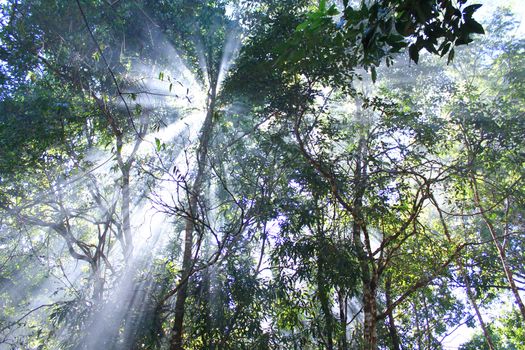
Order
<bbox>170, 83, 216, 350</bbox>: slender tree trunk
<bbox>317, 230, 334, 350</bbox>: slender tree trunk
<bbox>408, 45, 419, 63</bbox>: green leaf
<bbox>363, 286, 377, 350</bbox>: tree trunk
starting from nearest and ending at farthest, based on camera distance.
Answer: <bbox>408, 45, 419, 63</bbox>: green leaf < <bbox>363, 286, 377, 350</bbox>: tree trunk < <bbox>170, 83, 216, 350</bbox>: slender tree trunk < <bbox>317, 230, 334, 350</bbox>: slender tree trunk

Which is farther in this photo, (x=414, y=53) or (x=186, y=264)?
(x=186, y=264)

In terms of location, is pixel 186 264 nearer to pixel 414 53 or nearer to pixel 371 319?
pixel 371 319

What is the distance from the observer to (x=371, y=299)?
3.88m

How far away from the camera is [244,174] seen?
598cm

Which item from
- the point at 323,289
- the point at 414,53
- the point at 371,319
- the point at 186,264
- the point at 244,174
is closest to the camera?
the point at 414,53

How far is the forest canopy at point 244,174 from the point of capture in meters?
4.57

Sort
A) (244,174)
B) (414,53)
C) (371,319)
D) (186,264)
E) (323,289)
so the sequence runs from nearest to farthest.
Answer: (414,53), (371,319), (323,289), (186,264), (244,174)

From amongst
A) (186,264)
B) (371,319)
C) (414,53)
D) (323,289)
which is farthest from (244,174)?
(414,53)

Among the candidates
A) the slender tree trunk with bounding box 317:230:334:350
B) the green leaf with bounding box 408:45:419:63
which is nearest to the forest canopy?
the slender tree trunk with bounding box 317:230:334:350

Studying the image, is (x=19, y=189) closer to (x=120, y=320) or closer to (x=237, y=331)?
(x=120, y=320)

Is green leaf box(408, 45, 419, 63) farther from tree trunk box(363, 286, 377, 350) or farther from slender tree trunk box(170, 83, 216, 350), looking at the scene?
tree trunk box(363, 286, 377, 350)

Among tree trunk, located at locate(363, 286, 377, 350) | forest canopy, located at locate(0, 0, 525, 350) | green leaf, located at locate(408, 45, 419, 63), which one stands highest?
forest canopy, located at locate(0, 0, 525, 350)

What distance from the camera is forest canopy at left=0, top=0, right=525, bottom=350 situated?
4.57 m

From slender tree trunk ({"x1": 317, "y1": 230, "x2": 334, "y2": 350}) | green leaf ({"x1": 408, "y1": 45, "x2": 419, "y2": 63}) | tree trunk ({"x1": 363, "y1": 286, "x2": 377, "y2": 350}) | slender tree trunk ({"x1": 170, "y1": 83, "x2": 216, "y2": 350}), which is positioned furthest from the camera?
slender tree trunk ({"x1": 317, "y1": 230, "x2": 334, "y2": 350})
